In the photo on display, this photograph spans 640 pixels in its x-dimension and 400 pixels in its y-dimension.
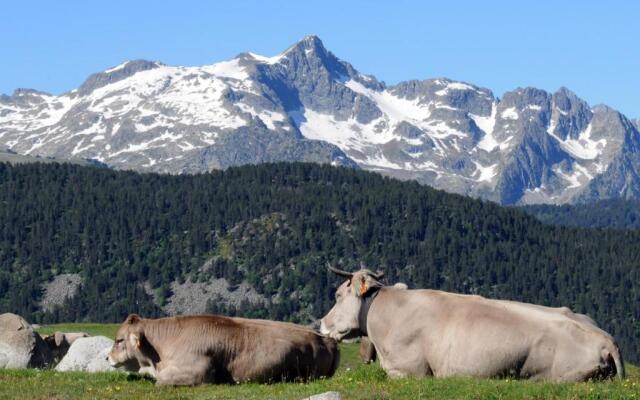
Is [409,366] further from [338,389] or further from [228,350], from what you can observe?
[228,350]

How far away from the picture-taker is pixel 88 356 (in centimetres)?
4909

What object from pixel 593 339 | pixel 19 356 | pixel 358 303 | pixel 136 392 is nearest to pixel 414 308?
pixel 358 303

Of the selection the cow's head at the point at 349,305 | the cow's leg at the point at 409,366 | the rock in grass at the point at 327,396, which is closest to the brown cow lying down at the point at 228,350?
the cow's head at the point at 349,305

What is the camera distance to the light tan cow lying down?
98.7ft

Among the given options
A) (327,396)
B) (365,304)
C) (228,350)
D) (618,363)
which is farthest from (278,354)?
(618,363)

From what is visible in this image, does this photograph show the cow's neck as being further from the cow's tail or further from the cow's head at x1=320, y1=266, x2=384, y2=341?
the cow's tail

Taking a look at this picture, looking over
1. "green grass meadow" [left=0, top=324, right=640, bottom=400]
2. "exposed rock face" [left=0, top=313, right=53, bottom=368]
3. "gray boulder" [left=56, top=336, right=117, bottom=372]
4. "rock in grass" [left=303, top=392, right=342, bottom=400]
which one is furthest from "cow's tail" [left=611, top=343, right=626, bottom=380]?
"exposed rock face" [left=0, top=313, right=53, bottom=368]

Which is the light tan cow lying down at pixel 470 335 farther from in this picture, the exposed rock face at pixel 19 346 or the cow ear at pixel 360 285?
the exposed rock face at pixel 19 346

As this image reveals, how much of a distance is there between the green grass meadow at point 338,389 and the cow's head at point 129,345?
0.44 metres

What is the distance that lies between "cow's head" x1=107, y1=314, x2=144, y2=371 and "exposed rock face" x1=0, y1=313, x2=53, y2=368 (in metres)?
16.9

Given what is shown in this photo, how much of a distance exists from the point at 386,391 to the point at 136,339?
377 inches

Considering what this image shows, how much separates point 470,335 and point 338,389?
464 cm

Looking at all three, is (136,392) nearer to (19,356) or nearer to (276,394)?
(276,394)

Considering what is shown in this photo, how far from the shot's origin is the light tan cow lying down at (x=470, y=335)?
3009 centimetres
